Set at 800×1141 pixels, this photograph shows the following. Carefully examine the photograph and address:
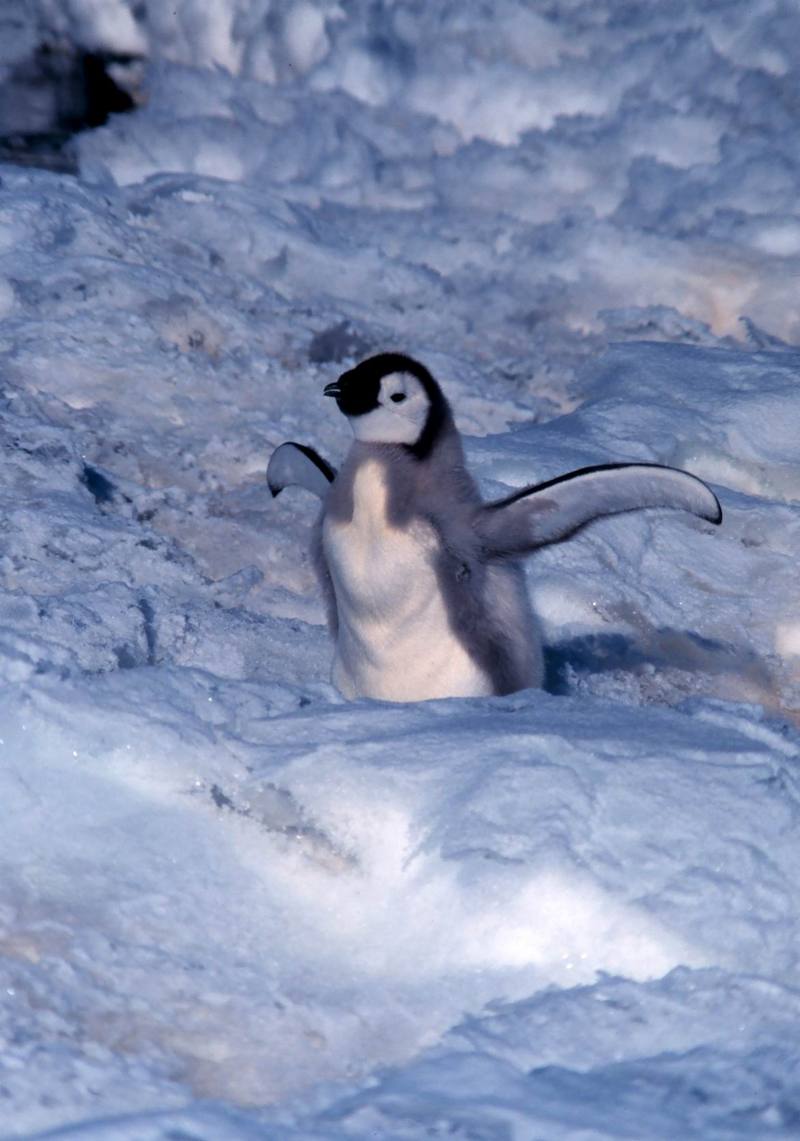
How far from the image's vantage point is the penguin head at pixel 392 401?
7.05 feet

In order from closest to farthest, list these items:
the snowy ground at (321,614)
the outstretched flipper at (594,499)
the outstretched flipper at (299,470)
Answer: the snowy ground at (321,614) < the outstretched flipper at (594,499) < the outstretched flipper at (299,470)

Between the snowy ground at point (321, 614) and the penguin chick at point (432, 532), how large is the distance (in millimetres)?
198

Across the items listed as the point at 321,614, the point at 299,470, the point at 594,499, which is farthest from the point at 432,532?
the point at 321,614

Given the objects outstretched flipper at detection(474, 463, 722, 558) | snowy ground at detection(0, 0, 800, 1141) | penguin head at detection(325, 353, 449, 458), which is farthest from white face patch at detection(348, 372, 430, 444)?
snowy ground at detection(0, 0, 800, 1141)

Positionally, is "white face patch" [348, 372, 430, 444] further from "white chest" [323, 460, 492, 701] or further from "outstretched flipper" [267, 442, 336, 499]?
"outstretched flipper" [267, 442, 336, 499]

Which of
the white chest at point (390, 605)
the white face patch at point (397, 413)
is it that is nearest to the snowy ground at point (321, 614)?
the white chest at point (390, 605)

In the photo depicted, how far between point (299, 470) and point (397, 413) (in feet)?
1.28

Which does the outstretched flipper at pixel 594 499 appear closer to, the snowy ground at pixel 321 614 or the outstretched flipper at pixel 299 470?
the snowy ground at pixel 321 614

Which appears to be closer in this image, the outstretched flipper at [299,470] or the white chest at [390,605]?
the white chest at [390,605]

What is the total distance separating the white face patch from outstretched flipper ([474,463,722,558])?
0.67 ft

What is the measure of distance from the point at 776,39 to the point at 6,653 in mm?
4684

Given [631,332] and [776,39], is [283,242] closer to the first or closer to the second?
[631,332]

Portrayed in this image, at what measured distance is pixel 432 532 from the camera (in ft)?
7.03

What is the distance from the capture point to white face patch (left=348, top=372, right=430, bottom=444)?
215 centimetres
